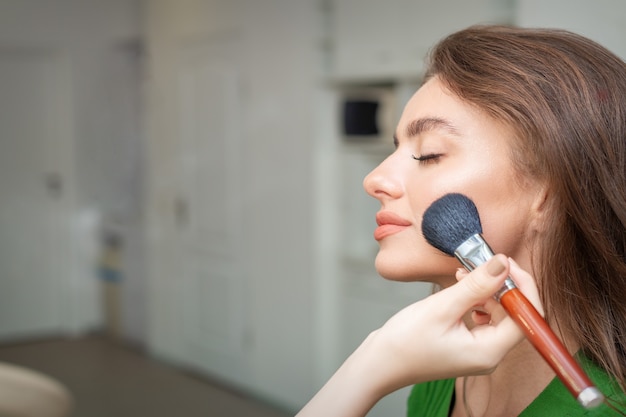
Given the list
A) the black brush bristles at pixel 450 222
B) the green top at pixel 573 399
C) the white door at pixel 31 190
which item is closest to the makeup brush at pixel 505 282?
the black brush bristles at pixel 450 222

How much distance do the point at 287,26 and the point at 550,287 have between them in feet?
7.43

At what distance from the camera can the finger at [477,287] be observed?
60cm

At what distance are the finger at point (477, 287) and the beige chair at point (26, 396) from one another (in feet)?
1.74

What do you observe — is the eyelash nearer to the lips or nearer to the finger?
the lips

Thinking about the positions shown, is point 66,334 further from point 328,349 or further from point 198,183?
point 328,349

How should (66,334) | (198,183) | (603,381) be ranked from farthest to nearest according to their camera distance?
(198,183), (66,334), (603,381)

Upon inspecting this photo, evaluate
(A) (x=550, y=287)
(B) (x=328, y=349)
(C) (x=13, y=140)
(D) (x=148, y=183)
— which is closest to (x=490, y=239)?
(A) (x=550, y=287)

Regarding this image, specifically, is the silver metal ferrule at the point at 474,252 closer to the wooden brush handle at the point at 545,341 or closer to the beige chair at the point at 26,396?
the wooden brush handle at the point at 545,341

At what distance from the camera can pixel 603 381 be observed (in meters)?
0.75

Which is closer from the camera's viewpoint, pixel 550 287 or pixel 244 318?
pixel 550 287

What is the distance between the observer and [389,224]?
0.82 metres

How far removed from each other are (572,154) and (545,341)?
0.24 m

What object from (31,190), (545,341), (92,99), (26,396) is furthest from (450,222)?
(92,99)

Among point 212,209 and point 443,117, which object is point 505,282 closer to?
point 443,117
